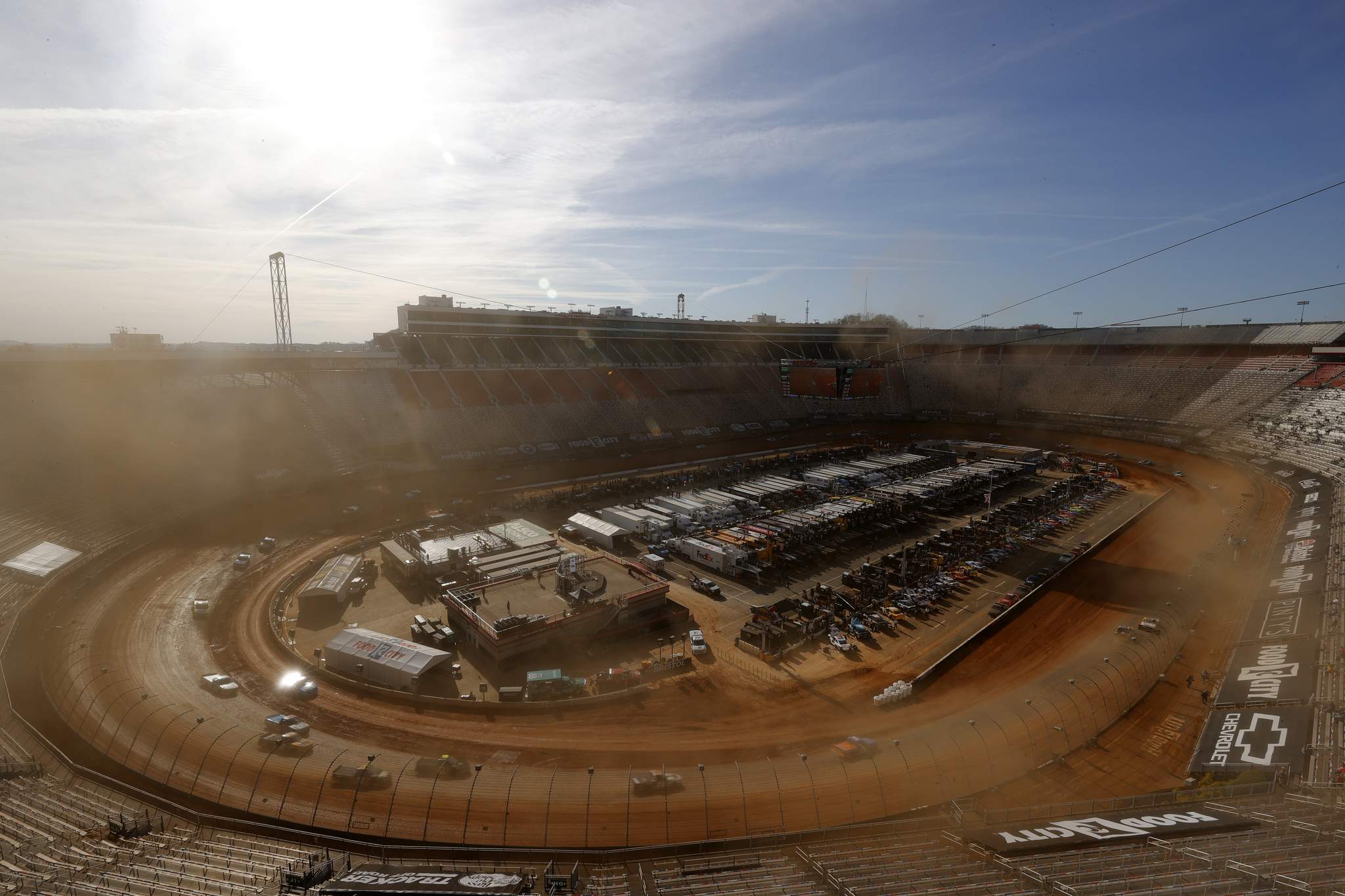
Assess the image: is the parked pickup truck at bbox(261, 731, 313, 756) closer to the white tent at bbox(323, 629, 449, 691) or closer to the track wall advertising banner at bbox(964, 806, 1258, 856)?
Result: the white tent at bbox(323, 629, 449, 691)

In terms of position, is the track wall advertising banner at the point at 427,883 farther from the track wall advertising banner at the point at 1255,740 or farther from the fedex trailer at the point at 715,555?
the fedex trailer at the point at 715,555

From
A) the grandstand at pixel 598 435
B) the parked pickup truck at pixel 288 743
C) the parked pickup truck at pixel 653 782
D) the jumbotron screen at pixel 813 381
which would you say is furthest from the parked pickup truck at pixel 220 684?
the jumbotron screen at pixel 813 381

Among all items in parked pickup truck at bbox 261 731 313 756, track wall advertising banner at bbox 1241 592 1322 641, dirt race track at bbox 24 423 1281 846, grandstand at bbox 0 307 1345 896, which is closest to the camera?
grandstand at bbox 0 307 1345 896

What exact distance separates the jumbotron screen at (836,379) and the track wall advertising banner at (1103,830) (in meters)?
33.3

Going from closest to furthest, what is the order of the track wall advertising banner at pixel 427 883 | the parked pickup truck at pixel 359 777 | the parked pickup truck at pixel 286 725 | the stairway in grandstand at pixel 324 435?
the track wall advertising banner at pixel 427 883
the parked pickup truck at pixel 359 777
the parked pickup truck at pixel 286 725
the stairway in grandstand at pixel 324 435

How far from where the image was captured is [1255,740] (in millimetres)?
15664

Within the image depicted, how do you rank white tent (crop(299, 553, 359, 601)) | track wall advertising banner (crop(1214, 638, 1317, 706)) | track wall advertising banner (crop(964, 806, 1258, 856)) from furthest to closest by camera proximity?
white tent (crop(299, 553, 359, 601))
track wall advertising banner (crop(1214, 638, 1317, 706))
track wall advertising banner (crop(964, 806, 1258, 856))

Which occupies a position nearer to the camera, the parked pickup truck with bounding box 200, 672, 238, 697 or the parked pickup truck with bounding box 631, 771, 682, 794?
the parked pickup truck with bounding box 631, 771, 682, 794

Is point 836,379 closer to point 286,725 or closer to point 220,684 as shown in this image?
point 286,725

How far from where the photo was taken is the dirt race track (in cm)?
1374

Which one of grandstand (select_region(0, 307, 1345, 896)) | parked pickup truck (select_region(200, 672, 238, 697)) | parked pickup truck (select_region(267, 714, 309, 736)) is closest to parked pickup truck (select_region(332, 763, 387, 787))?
grandstand (select_region(0, 307, 1345, 896))

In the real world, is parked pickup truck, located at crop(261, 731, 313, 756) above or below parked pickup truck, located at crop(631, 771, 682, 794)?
above

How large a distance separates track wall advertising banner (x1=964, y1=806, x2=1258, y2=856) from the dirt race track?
8.30ft

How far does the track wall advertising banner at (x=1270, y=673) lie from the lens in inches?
689
